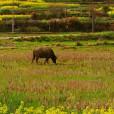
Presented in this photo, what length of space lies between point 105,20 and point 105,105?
129ft

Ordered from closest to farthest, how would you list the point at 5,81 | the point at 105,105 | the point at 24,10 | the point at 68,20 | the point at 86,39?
1. the point at 105,105
2. the point at 5,81
3. the point at 86,39
4. the point at 68,20
5. the point at 24,10

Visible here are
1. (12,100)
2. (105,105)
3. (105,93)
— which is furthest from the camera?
(105,93)

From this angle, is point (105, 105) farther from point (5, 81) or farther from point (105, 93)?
point (5, 81)

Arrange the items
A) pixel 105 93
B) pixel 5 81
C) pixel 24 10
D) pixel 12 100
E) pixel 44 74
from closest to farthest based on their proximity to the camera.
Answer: pixel 12 100, pixel 105 93, pixel 5 81, pixel 44 74, pixel 24 10

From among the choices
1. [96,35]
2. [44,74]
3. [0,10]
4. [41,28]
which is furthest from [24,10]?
[44,74]

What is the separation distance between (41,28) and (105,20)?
946cm

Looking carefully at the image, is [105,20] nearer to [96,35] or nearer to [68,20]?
Answer: [68,20]

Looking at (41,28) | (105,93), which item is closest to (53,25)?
(41,28)

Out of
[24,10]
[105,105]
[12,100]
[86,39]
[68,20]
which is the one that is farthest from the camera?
[24,10]

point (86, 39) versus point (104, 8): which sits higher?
point (104, 8)

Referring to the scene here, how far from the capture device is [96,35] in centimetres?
3341

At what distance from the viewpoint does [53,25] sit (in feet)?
136

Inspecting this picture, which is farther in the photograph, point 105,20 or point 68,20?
point 105,20

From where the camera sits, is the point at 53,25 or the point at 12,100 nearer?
the point at 12,100
